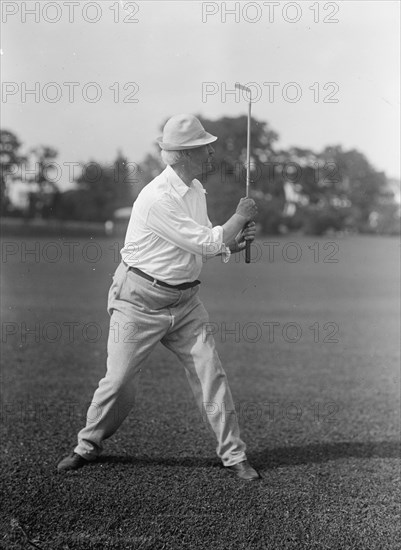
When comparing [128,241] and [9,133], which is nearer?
[128,241]

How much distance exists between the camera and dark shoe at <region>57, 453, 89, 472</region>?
4.54m

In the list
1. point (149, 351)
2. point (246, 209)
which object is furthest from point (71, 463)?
point (246, 209)

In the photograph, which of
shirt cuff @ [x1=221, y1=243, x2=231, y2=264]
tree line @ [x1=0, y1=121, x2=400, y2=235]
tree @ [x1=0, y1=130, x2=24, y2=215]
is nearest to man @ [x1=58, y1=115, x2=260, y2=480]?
shirt cuff @ [x1=221, y1=243, x2=231, y2=264]

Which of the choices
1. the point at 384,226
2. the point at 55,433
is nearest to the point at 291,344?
the point at 55,433

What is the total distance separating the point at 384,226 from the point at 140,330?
16.3m

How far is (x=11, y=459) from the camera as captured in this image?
4.76 meters

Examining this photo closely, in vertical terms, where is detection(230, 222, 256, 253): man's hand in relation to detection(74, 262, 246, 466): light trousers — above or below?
above

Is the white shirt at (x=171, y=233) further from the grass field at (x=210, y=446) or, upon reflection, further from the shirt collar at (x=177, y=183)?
the grass field at (x=210, y=446)

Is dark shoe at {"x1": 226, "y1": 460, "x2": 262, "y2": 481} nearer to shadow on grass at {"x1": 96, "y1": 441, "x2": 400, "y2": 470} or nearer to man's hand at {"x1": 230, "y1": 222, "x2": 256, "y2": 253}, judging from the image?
shadow on grass at {"x1": 96, "y1": 441, "x2": 400, "y2": 470}

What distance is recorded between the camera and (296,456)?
5008mm

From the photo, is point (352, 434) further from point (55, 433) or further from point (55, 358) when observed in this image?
point (55, 358)

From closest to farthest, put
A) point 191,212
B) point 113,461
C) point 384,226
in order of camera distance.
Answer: point 191,212
point 113,461
point 384,226

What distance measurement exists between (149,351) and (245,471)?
88 cm

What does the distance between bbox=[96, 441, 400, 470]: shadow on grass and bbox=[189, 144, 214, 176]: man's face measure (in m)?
1.76
